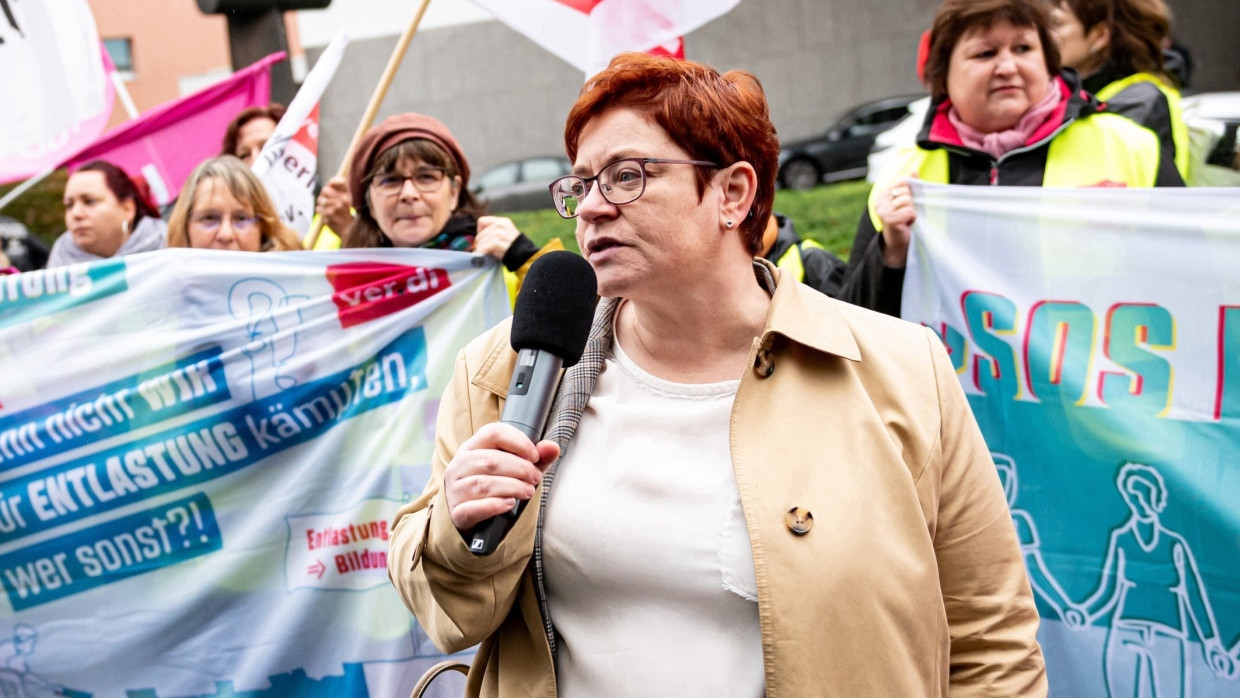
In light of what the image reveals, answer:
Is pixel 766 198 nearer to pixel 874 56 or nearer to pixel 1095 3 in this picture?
pixel 1095 3

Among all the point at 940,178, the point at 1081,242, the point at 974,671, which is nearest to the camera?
the point at 974,671

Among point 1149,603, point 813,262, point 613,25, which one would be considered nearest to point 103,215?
point 613,25

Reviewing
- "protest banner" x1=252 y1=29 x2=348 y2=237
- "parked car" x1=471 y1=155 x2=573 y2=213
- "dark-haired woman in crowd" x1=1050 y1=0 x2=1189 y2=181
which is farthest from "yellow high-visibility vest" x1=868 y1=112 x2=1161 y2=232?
"parked car" x1=471 y1=155 x2=573 y2=213

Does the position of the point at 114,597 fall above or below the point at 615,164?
below

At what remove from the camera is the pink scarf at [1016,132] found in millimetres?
3646

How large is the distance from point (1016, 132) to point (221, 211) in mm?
2768

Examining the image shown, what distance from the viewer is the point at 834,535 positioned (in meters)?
2.00

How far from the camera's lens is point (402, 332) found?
3.71m

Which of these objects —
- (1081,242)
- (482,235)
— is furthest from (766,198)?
(482,235)

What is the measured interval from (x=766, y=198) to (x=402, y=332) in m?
1.66

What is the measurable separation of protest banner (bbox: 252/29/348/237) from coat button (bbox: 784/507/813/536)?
346 centimetres

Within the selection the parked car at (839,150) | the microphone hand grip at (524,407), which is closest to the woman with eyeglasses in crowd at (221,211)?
the microphone hand grip at (524,407)

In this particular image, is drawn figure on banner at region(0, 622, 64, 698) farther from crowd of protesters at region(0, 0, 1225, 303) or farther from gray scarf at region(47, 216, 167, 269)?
gray scarf at region(47, 216, 167, 269)

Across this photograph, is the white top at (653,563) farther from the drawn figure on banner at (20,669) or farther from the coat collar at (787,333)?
the drawn figure on banner at (20,669)
